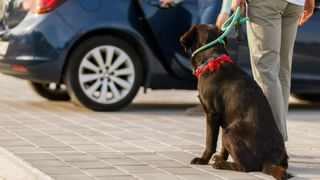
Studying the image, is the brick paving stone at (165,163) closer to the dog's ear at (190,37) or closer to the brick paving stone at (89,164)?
the brick paving stone at (89,164)

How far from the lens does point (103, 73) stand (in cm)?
1015

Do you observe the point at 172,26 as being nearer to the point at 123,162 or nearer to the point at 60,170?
the point at 123,162

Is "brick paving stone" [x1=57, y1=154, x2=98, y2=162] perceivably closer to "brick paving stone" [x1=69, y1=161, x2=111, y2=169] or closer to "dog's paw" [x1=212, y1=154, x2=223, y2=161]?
"brick paving stone" [x1=69, y1=161, x2=111, y2=169]

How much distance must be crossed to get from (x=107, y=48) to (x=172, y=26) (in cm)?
71

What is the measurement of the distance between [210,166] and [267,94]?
26.9 inches

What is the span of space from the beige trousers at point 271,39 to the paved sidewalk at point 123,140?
0.52m

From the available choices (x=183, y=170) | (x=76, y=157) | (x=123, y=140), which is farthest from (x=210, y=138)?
(x=123, y=140)

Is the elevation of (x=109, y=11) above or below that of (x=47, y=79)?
above

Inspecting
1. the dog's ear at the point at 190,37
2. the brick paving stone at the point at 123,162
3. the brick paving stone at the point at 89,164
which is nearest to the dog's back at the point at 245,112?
the dog's ear at the point at 190,37

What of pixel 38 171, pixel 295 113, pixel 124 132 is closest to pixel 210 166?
pixel 38 171

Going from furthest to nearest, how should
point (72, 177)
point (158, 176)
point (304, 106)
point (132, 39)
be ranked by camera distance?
point (304, 106) < point (132, 39) < point (158, 176) < point (72, 177)

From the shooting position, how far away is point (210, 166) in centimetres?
685

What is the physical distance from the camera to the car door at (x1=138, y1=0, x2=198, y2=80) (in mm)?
10141

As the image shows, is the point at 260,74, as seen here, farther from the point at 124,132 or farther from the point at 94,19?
the point at 94,19
